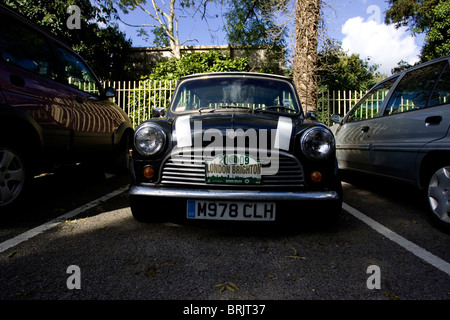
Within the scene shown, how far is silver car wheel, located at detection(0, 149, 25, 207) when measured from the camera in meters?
2.57

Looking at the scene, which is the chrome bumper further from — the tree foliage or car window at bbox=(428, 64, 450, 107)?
the tree foliage

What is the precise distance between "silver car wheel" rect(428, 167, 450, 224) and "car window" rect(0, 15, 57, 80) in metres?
3.97

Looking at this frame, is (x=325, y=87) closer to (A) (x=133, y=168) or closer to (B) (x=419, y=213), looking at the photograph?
(B) (x=419, y=213)

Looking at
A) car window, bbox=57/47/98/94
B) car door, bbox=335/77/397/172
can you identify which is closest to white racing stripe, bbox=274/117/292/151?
car door, bbox=335/77/397/172

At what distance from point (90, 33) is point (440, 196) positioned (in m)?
13.2

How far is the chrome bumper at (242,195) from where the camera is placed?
2.17 meters

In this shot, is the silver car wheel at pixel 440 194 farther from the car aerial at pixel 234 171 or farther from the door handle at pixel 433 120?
the car aerial at pixel 234 171

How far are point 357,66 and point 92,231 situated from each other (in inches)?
926

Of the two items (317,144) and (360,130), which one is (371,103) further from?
(317,144)

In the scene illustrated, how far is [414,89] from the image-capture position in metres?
3.30

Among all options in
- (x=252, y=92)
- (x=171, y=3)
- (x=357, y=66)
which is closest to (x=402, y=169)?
(x=252, y=92)

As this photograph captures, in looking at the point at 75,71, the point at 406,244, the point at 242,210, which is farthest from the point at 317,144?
the point at 75,71

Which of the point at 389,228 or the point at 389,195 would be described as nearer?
the point at 389,228

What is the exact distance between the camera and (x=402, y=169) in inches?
123
